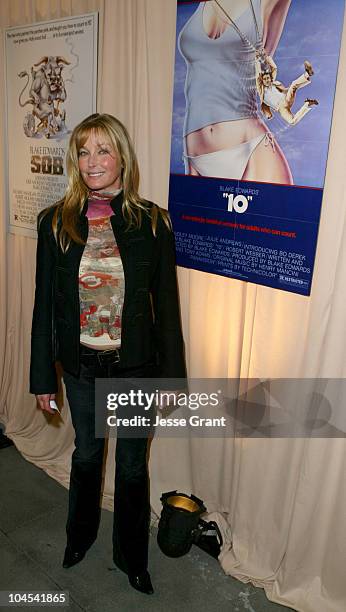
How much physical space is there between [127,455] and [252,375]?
521 millimetres

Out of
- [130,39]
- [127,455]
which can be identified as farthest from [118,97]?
[127,455]

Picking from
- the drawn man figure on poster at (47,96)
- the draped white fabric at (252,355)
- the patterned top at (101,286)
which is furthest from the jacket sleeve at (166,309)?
the drawn man figure on poster at (47,96)

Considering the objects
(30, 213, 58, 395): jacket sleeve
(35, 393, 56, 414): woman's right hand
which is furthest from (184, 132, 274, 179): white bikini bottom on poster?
(35, 393, 56, 414): woman's right hand

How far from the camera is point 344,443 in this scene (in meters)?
1.66

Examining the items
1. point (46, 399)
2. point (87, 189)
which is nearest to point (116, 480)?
point (46, 399)

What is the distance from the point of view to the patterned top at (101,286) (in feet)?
5.41

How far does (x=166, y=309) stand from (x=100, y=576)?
3.33 ft

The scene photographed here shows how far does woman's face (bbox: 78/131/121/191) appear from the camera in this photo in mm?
1630

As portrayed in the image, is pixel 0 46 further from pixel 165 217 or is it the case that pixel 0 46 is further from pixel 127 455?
pixel 127 455

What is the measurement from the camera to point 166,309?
175cm

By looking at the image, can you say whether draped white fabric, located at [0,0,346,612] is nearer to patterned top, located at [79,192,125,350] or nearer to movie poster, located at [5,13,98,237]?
movie poster, located at [5,13,98,237]

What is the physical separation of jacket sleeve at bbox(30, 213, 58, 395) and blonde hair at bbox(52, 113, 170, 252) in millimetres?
50

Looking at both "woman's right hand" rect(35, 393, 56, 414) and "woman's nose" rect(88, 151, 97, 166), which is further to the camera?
"woman's right hand" rect(35, 393, 56, 414)

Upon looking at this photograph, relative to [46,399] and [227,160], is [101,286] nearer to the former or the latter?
[46,399]
